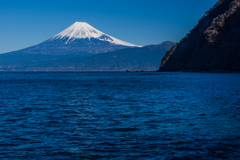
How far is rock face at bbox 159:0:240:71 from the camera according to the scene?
148 metres

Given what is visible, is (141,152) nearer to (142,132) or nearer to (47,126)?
(142,132)

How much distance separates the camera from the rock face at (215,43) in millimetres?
147750

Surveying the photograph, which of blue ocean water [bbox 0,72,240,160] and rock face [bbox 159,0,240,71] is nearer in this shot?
blue ocean water [bbox 0,72,240,160]

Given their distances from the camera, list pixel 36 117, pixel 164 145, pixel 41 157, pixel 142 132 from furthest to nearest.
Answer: pixel 36 117
pixel 142 132
pixel 164 145
pixel 41 157

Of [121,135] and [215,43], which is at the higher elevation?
[215,43]

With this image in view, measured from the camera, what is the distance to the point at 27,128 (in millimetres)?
20172

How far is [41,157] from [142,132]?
7.05 meters

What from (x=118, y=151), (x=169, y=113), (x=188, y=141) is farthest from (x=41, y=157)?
(x=169, y=113)

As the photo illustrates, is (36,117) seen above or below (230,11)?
below

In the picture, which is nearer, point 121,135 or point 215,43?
point 121,135

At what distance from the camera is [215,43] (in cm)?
15750

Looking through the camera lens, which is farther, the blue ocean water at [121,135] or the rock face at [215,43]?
the rock face at [215,43]

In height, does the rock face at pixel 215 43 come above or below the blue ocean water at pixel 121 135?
above

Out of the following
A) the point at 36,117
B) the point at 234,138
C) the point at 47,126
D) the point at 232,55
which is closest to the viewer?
the point at 234,138
